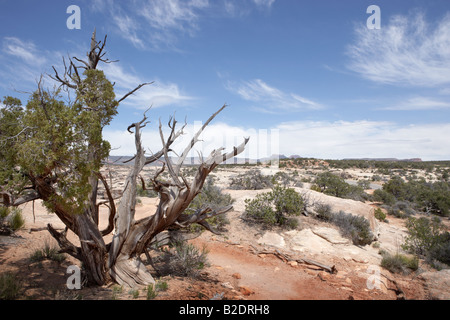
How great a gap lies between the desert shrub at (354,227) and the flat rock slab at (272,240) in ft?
9.82

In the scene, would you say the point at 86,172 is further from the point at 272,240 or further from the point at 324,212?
the point at 324,212

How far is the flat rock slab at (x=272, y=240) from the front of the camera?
391 inches

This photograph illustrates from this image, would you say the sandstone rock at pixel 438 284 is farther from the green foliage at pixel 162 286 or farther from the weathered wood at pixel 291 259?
the green foliage at pixel 162 286

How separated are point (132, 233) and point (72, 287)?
1.59m

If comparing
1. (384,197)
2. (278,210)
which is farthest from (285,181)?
(278,210)

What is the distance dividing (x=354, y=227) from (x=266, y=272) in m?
6.00

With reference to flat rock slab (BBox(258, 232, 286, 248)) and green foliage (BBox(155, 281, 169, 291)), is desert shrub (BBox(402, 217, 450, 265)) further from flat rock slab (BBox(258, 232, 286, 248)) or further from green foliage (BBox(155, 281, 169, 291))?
green foliage (BBox(155, 281, 169, 291))

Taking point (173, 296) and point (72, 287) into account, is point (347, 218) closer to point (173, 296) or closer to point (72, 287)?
point (173, 296)

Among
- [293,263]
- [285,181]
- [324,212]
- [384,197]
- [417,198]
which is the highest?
[285,181]

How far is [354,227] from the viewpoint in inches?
447

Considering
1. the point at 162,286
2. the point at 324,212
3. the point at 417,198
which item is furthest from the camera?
the point at 417,198

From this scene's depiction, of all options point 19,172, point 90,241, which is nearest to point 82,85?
point 19,172

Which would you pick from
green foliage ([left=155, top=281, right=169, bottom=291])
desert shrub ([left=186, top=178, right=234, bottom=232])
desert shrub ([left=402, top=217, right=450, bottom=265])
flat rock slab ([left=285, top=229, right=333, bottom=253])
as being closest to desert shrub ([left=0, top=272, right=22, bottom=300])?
green foliage ([left=155, top=281, right=169, bottom=291])
